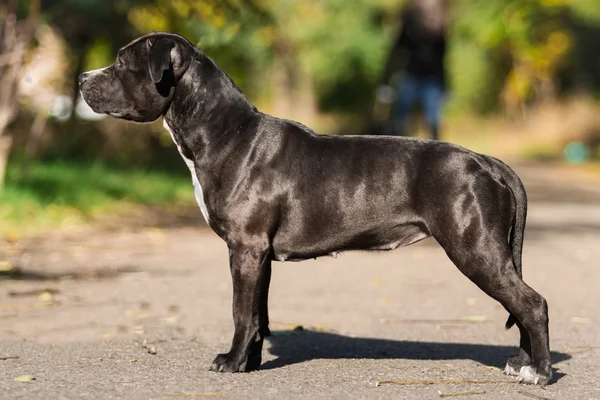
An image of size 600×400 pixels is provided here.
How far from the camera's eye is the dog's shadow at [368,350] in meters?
5.71

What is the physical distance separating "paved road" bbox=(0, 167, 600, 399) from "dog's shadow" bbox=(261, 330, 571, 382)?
0.01m

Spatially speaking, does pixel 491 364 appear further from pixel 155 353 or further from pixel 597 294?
pixel 597 294

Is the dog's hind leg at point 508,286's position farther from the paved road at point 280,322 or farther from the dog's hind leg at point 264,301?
the dog's hind leg at point 264,301

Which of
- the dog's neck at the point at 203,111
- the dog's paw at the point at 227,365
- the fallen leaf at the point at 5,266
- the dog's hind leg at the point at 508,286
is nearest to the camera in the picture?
the dog's hind leg at the point at 508,286

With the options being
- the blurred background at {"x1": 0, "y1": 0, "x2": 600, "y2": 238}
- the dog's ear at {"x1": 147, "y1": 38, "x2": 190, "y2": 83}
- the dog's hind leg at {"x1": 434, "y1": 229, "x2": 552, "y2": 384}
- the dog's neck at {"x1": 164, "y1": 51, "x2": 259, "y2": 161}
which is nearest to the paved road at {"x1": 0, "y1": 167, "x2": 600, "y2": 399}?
the dog's hind leg at {"x1": 434, "y1": 229, "x2": 552, "y2": 384}

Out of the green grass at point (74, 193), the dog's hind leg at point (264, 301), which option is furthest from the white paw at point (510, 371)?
the green grass at point (74, 193)

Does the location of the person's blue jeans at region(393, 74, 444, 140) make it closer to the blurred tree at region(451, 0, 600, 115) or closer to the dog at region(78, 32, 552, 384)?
the dog at region(78, 32, 552, 384)

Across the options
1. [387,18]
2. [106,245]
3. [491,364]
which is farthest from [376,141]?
[387,18]

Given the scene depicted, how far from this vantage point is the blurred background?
1223 cm

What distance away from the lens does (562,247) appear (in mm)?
10820

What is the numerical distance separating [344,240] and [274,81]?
40.9m

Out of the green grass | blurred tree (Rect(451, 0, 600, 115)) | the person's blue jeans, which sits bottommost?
the green grass

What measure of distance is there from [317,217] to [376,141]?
0.50 metres

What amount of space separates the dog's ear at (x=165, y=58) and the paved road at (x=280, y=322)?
1503 millimetres
